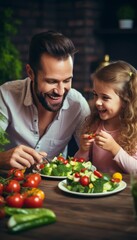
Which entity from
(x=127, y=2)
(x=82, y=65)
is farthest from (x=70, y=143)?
(x=127, y=2)

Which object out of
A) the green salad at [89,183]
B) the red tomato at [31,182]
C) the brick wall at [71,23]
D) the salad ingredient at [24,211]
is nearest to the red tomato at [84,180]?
the green salad at [89,183]

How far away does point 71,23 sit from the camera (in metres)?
5.64

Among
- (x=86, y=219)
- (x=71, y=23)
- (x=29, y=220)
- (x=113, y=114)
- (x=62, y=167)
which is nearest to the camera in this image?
Result: (x=29, y=220)

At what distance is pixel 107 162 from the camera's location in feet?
8.47

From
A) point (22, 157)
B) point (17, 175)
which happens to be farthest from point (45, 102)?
point (17, 175)

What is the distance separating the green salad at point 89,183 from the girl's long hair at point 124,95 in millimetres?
703

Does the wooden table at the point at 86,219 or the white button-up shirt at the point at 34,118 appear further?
the white button-up shirt at the point at 34,118

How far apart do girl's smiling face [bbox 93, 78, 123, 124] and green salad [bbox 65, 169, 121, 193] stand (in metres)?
0.75

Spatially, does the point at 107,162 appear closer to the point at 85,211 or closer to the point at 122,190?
the point at 122,190

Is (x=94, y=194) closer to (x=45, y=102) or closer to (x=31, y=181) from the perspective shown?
(x=31, y=181)

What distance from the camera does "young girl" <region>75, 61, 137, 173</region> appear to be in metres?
2.50

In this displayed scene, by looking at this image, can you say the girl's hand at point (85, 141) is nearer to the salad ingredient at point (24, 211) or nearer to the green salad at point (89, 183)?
the green salad at point (89, 183)

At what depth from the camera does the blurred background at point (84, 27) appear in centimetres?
548

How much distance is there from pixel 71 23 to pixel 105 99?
3330 millimetres
